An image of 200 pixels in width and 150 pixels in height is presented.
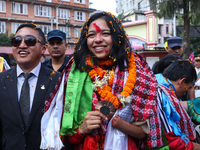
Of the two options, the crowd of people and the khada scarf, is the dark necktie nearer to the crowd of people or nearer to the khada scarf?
the crowd of people

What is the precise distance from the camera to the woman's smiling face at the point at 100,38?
1.93 metres

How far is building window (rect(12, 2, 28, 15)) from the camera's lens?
105 feet

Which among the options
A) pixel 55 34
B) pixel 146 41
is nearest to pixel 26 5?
pixel 146 41

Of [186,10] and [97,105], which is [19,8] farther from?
[97,105]

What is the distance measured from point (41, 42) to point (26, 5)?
33543mm

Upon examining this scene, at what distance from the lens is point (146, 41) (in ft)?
73.5

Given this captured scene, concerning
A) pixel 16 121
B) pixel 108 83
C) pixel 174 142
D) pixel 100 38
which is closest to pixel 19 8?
pixel 16 121

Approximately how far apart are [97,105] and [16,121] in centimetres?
90

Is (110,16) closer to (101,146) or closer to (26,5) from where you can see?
(101,146)

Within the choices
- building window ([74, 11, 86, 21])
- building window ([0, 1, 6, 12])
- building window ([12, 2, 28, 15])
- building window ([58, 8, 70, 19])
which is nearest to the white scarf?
building window ([0, 1, 6, 12])

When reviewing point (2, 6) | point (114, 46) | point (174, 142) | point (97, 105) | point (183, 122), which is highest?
point (2, 6)

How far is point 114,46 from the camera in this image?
197 cm

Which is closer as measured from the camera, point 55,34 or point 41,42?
point 41,42

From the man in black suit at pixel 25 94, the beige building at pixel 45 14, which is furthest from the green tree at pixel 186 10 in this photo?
the beige building at pixel 45 14
